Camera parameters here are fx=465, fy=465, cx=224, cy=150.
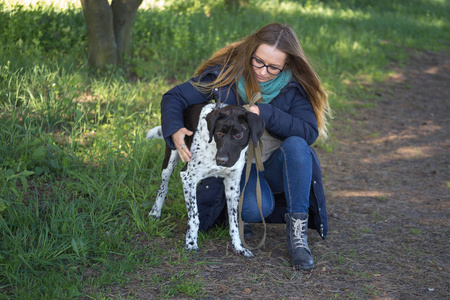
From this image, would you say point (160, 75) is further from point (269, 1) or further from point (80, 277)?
point (269, 1)

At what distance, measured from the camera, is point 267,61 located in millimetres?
3344

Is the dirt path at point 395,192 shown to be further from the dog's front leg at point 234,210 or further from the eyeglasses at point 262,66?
the eyeglasses at point 262,66

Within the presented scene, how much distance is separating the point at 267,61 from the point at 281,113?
39 centimetres

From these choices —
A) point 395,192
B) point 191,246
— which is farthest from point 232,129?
point 395,192

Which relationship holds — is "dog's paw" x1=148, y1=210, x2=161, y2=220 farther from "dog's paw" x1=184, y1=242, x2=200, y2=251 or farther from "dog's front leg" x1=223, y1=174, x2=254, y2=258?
"dog's front leg" x1=223, y1=174, x2=254, y2=258

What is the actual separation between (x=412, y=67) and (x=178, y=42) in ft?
18.7

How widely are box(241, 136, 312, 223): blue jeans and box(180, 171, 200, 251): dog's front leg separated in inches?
15.3

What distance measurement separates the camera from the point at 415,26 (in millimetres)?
13234

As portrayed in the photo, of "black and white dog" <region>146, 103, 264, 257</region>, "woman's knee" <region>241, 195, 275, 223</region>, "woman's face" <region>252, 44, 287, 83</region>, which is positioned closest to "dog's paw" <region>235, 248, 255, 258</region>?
"black and white dog" <region>146, 103, 264, 257</region>

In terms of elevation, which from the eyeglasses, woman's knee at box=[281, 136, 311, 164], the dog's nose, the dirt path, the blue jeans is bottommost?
the dirt path

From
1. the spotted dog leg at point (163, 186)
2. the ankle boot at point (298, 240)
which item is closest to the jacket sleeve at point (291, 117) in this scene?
Answer: the ankle boot at point (298, 240)

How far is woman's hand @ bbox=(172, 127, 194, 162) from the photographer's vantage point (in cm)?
311

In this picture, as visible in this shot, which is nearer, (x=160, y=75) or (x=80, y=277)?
(x=80, y=277)

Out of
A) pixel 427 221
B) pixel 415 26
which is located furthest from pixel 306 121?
pixel 415 26
